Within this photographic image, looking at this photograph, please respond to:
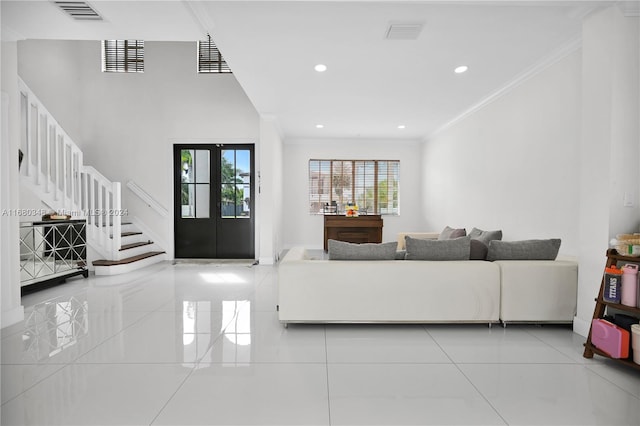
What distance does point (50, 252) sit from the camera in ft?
14.8

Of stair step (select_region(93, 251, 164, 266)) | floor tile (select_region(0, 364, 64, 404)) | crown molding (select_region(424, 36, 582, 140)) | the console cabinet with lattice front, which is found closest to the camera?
floor tile (select_region(0, 364, 64, 404))

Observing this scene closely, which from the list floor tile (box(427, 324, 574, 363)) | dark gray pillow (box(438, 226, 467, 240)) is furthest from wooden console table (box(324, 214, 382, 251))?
floor tile (box(427, 324, 574, 363))

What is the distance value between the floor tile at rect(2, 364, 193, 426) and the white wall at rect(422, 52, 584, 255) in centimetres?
391

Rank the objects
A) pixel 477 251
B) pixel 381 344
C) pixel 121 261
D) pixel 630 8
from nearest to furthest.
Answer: pixel 630 8 < pixel 381 344 < pixel 477 251 < pixel 121 261

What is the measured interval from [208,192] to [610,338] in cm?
648

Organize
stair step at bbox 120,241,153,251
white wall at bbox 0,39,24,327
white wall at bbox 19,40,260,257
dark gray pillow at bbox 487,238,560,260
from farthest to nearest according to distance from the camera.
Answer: white wall at bbox 19,40,260,257 → stair step at bbox 120,241,153,251 → dark gray pillow at bbox 487,238,560,260 → white wall at bbox 0,39,24,327

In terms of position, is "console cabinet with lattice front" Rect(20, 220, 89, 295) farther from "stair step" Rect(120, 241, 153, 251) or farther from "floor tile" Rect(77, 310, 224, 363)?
"floor tile" Rect(77, 310, 224, 363)

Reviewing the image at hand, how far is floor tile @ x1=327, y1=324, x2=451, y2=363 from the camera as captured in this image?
248 centimetres

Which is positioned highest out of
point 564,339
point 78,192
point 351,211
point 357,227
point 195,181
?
point 195,181

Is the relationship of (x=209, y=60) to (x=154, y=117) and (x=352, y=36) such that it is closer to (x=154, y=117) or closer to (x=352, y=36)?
(x=154, y=117)

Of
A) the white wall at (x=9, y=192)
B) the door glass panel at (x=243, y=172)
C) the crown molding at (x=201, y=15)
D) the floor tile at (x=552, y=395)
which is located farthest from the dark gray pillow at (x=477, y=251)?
the door glass panel at (x=243, y=172)

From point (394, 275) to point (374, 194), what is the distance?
232 inches

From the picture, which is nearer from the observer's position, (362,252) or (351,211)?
(362,252)

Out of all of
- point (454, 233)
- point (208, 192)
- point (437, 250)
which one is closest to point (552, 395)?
point (437, 250)
